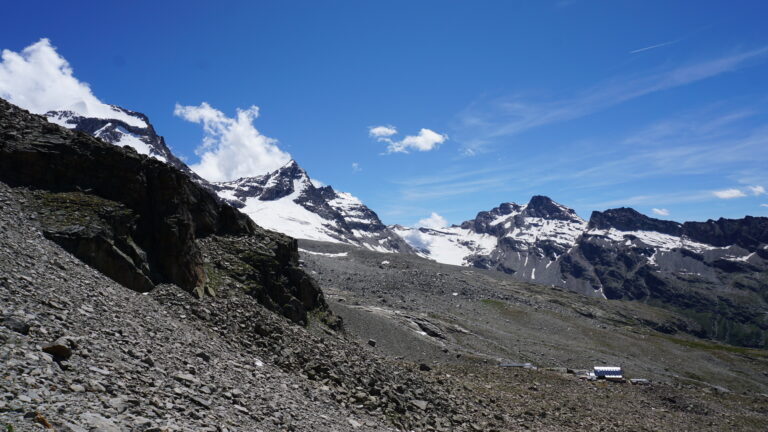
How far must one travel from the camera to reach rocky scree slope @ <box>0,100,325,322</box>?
2356cm

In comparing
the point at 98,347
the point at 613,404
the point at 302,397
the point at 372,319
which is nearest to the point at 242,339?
the point at 302,397

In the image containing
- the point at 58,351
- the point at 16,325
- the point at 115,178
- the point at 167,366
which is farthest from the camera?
the point at 115,178

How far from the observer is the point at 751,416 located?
56.6m

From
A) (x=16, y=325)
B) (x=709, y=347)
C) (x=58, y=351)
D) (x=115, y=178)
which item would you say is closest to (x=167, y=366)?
(x=58, y=351)

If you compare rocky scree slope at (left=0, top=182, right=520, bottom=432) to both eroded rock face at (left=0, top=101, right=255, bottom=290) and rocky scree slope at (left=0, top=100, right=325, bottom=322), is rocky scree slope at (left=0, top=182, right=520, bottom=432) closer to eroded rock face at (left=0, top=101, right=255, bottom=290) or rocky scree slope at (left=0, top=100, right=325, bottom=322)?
rocky scree slope at (left=0, top=100, right=325, bottom=322)

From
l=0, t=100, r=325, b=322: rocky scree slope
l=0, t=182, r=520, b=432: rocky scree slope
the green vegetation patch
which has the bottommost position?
the green vegetation patch

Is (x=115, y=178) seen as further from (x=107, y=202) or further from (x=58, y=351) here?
(x=58, y=351)

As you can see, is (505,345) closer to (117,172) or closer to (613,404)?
(613,404)

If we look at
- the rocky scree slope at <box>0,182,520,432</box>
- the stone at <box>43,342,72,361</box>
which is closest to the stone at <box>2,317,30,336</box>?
the rocky scree slope at <box>0,182,520,432</box>

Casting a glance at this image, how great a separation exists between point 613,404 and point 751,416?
25.1 m

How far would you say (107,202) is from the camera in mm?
26891

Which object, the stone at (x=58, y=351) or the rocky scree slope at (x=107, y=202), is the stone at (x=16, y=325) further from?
the rocky scree slope at (x=107, y=202)

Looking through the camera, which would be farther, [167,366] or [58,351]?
[167,366]

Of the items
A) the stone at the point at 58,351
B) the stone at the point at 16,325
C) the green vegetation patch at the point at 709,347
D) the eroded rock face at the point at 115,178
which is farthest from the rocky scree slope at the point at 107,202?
the green vegetation patch at the point at 709,347
